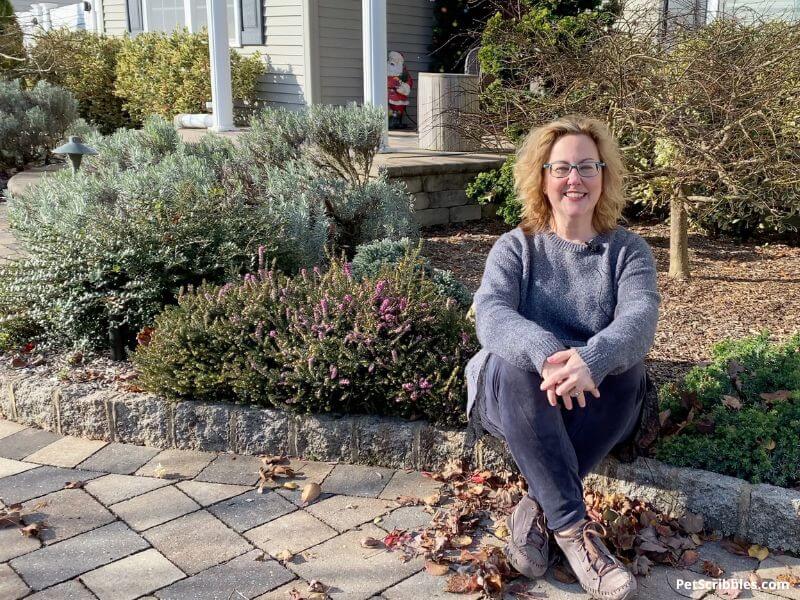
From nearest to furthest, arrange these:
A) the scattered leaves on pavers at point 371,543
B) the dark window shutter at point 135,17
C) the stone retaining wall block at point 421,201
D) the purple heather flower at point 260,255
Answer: the scattered leaves on pavers at point 371,543 → the purple heather flower at point 260,255 → the stone retaining wall block at point 421,201 → the dark window shutter at point 135,17

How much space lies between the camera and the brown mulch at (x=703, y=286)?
12.6ft

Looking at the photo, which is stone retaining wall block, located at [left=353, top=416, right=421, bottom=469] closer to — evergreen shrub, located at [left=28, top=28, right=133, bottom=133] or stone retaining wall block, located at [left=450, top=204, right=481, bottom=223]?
stone retaining wall block, located at [left=450, top=204, right=481, bottom=223]

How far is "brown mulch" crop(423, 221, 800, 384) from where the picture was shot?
383cm

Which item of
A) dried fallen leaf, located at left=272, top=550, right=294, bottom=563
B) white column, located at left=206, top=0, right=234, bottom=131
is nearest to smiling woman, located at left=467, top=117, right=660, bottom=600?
→ dried fallen leaf, located at left=272, top=550, right=294, bottom=563

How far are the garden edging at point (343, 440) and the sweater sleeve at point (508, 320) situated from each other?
0.45 metres

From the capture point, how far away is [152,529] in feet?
8.31

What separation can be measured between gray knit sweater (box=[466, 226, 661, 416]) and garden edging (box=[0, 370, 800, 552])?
40cm

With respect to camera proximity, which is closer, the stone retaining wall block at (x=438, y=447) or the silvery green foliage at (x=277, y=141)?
the stone retaining wall block at (x=438, y=447)

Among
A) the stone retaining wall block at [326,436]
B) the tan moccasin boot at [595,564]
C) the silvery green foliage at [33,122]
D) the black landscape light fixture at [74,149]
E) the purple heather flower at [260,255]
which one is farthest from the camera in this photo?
the silvery green foliage at [33,122]

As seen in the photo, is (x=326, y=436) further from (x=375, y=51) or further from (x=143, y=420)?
(x=375, y=51)

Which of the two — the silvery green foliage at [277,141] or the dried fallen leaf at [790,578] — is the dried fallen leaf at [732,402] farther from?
the silvery green foliage at [277,141]

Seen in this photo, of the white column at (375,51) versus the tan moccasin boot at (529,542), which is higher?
the white column at (375,51)

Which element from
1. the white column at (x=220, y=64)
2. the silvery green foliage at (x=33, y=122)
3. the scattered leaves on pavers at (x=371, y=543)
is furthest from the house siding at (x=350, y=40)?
the scattered leaves on pavers at (x=371, y=543)

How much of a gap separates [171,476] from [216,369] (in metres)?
0.43
